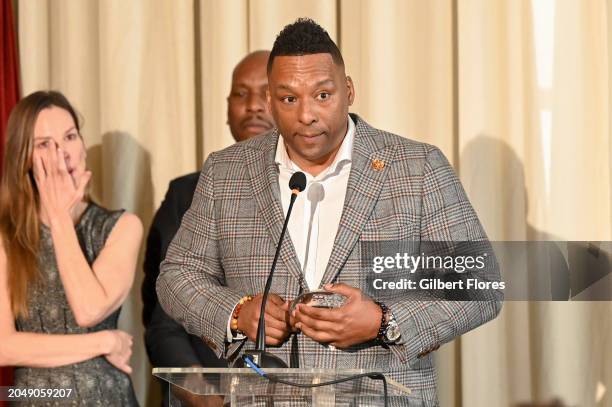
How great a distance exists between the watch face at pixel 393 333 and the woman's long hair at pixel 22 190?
139 cm

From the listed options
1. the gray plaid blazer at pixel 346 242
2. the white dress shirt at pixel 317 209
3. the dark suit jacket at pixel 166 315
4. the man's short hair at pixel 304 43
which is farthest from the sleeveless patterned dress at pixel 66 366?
the man's short hair at pixel 304 43

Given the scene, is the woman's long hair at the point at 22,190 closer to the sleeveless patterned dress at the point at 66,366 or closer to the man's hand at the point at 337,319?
the sleeveless patterned dress at the point at 66,366

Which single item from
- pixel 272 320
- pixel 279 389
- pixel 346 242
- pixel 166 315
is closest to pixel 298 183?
pixel 346 242

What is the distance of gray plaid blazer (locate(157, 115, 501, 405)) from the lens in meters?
2.63

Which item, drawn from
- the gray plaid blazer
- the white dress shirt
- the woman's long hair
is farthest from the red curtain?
the white dress shirt

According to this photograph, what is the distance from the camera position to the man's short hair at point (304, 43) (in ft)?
8.97

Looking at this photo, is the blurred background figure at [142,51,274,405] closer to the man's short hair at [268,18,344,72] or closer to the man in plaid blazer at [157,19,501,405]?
the man in plaid blazer at [157,19,501,405]

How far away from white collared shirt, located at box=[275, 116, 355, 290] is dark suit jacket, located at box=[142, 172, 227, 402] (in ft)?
2.96

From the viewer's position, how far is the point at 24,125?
3.53 metres

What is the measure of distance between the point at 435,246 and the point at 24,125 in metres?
1.56

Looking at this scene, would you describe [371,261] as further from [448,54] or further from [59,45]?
[59,45]

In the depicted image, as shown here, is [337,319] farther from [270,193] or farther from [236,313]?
[270,193]

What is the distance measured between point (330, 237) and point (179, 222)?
3.68 feet

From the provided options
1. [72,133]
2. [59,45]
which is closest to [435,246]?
[72,133]
